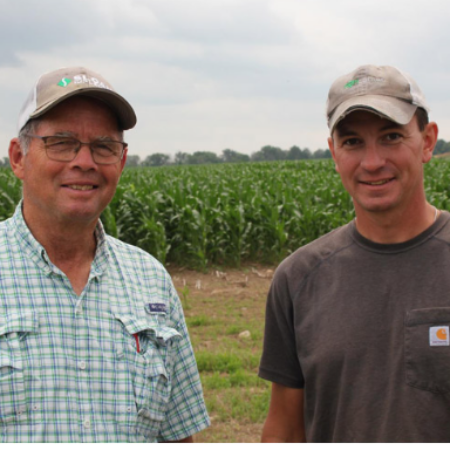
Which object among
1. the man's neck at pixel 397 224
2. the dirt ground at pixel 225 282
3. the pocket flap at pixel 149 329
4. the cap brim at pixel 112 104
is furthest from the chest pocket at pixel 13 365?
the dirt ground at pixel 225 282

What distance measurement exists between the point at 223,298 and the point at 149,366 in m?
6.08

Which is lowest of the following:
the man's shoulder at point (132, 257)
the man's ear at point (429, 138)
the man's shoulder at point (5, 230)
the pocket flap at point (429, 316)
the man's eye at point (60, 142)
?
the pocket flap at point (429, 316)

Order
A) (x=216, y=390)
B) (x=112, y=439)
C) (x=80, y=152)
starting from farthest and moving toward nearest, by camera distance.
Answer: (x=216, y=390) → (x=80, y=152) → (x=112, y=439)

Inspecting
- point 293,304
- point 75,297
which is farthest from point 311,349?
point 75,297

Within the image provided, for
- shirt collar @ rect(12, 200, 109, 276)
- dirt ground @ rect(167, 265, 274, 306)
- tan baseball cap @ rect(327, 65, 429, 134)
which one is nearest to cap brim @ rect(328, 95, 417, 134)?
tan baseball cap @ rect(327, 65, 429, 134)

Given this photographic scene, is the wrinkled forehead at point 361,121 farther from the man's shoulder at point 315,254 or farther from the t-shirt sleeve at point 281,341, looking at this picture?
the t-shirt sleeve at point 281,341

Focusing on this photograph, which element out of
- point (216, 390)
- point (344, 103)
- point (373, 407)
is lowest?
point (216, 390)

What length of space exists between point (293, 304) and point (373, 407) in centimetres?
43

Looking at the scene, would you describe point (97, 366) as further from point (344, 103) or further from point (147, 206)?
point (147, 206)

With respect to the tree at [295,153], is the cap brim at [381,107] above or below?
below

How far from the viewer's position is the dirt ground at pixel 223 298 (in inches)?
172

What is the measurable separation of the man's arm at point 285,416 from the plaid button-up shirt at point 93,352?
300 millimetres

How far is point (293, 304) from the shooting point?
2.05 m

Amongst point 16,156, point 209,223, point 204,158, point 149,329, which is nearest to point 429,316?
point 149,329
